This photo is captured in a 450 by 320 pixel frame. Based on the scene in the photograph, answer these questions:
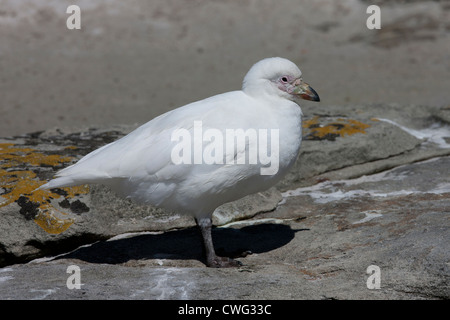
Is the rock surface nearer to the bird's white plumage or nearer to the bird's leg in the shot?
the bird's leg

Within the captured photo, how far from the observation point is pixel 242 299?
3846mm

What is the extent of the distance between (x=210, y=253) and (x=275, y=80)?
48.9 inches

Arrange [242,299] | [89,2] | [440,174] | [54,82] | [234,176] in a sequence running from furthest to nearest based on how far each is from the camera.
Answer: [89,2], [54,82], [440,174], [234,176], [242,299]

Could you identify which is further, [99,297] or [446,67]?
[446,67]

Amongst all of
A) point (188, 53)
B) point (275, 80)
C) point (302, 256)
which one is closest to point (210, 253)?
point (302, 256)

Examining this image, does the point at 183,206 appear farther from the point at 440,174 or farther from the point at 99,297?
the point at 440,174

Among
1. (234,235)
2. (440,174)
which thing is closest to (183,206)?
(234,235)

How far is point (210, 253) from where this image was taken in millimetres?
4707

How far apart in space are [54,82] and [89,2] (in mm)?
2930

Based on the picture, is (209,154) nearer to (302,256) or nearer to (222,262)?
(222,262)

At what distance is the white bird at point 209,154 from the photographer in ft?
14.6

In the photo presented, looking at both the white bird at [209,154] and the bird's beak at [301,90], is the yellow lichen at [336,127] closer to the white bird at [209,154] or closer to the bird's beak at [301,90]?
the bird's beak at [301,90]

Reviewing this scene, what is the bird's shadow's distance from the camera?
16.0 ft

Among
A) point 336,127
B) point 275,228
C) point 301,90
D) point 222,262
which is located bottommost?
point 222,262
